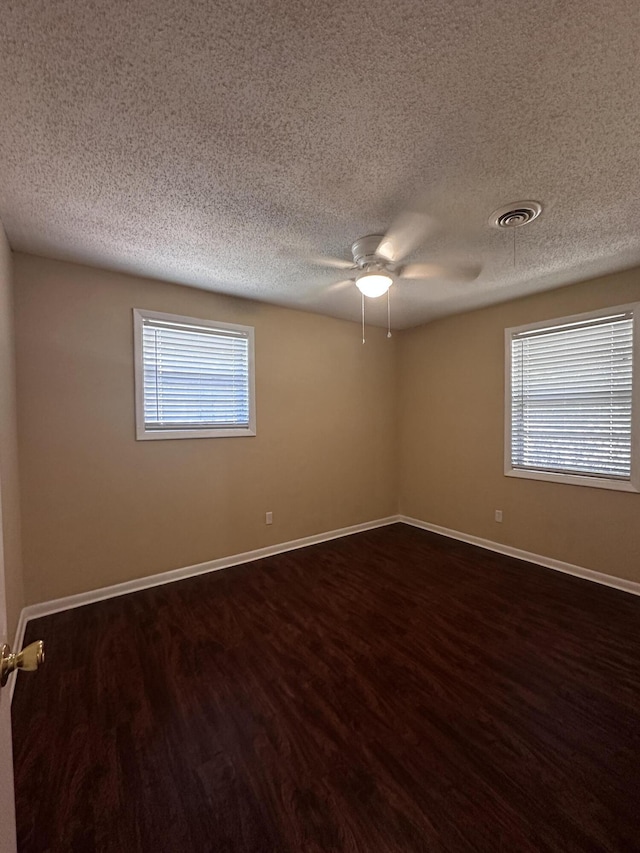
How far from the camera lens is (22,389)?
8.09 ft

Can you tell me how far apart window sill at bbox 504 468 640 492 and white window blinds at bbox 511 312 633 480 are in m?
0.04

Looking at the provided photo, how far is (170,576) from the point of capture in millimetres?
3053

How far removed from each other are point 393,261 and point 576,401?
6.77ft

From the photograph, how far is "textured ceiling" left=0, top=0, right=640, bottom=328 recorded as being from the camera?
105 cm

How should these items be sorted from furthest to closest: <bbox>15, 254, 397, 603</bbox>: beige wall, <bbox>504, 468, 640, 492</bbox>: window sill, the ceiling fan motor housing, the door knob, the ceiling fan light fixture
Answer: <bbox>504, 468, 640, 492</bbox>: window sill
<bbox>15, 254, 397, 603</bbox>: beige wall
the ceiling fan light fixture
the ceiling fan motor housing
the door knob

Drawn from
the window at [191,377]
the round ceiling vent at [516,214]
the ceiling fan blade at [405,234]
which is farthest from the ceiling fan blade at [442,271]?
the window at [191,377]

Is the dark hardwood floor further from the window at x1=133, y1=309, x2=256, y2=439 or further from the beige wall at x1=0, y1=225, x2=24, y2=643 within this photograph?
the window at x1=133, y1=309, x2=256, y2=439

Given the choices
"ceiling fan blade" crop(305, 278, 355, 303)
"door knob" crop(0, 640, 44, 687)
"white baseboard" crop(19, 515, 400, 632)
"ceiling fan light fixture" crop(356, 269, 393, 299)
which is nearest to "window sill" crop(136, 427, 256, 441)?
"white baseboard" crop(19, 515, 400, 632)

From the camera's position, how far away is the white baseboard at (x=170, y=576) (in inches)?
100

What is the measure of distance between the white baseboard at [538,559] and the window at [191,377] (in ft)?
8.27

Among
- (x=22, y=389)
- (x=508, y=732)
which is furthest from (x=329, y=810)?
(x=22, y=389)

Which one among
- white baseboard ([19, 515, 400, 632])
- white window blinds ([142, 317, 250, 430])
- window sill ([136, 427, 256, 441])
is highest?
white window blinds ([142, 317, 250, 430])

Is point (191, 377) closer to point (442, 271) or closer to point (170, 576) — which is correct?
point (170, 576)

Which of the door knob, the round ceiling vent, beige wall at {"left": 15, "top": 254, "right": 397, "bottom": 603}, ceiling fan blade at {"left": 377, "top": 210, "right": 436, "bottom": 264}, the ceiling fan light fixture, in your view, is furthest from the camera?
beige wall at {"left": 15, "top": 254, "right": 397, "bottom": 603}
